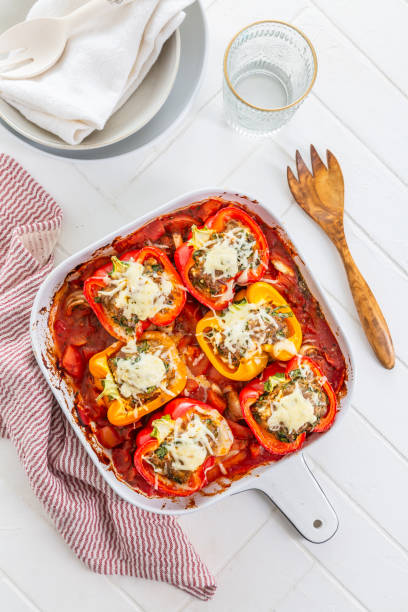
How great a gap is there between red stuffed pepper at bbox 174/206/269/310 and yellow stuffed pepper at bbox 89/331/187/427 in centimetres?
21

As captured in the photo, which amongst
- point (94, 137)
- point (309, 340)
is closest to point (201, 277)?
point (309, 340)

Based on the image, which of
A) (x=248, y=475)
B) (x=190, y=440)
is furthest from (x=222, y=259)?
(x=248, y=475)

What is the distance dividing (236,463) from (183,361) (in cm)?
37

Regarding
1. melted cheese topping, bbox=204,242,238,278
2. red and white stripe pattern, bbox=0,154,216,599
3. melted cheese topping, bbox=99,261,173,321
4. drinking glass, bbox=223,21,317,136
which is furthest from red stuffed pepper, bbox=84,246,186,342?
drinking glass, bbox=223,21,317,136

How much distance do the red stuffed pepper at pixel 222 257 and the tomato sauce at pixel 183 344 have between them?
5cm

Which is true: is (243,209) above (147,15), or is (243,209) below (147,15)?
below

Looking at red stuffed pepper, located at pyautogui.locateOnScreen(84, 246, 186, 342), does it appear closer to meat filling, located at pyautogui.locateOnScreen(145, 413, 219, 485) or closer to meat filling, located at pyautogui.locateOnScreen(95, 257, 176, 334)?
meat filling, located at pyautogui.locateOnScreen(95, 257, 176, 334)

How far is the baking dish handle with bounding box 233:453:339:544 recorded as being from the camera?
5.89 ft

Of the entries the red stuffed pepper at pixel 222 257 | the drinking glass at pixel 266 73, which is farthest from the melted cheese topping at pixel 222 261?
the drinking glass at pixel 266 73

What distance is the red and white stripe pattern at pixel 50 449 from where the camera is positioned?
1.74 m

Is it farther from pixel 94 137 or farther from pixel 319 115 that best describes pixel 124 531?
pixel 319 115

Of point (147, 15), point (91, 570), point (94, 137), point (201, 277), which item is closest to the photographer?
point (147, 15)

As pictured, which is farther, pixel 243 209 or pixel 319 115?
pixel 319 115

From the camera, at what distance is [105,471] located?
163cm
